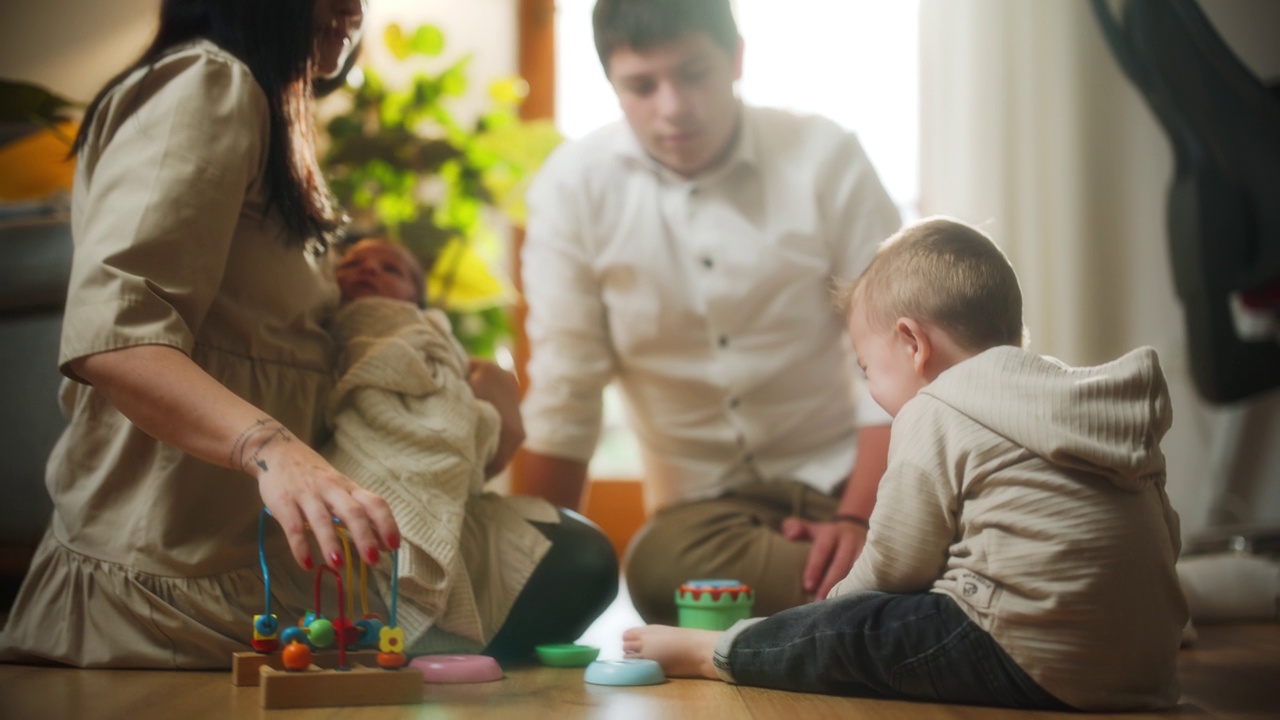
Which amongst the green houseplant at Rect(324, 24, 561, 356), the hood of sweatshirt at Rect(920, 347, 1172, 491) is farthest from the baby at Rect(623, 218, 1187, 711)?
the green houseplant at Rect(324, 24, 561, 356)

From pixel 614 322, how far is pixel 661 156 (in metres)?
0.26

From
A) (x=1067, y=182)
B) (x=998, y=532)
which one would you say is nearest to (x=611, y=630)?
(x=998, y=532)

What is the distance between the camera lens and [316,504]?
2.63ft

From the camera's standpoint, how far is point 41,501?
1.50 m

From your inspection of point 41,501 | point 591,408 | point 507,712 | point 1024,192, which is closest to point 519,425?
point 591,408

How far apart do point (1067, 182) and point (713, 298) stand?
1351 millimetres

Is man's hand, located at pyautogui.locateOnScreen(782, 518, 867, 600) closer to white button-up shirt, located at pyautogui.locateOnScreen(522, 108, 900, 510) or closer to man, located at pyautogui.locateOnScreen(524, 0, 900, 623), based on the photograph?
man, located at pyautogui.locateOnScreen(524, 0, 900, 623)

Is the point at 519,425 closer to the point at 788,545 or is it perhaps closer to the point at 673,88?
the point at 788,545

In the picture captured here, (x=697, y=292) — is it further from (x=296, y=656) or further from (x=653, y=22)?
(x=296, y=656)

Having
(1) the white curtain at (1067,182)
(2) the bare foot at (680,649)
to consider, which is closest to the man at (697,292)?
(2) the bare foot at (680,649)

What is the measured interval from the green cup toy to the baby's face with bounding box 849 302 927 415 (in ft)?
1.03

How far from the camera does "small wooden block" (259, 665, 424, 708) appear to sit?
0.85m

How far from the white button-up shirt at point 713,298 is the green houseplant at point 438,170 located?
0.52m

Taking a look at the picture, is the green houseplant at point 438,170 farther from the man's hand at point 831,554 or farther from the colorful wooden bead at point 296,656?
the colorful wooden bead at point 296,656
